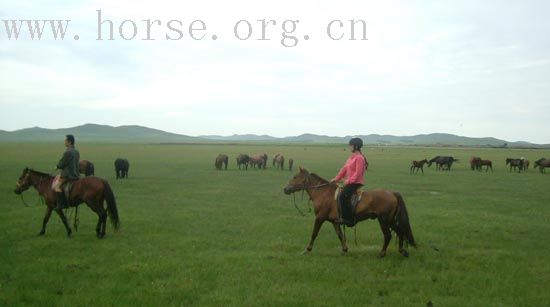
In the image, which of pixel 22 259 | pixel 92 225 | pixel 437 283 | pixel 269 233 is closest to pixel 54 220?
pixel 92 225

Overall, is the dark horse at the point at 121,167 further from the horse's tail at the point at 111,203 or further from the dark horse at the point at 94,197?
the horse's tail at the point at 111,203

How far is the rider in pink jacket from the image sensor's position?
921cm

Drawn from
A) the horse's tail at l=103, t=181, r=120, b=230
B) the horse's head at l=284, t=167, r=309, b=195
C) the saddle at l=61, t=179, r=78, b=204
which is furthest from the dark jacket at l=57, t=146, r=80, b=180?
the horse's head at l=284, t=167, r=309, b=195

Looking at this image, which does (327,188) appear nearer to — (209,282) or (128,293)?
(209,282)

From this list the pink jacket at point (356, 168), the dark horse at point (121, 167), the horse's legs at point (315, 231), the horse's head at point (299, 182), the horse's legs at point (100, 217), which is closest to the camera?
the pink jacket at point (356, 168)

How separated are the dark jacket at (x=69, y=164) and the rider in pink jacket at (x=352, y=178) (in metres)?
6.18

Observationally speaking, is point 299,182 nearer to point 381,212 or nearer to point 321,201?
point 321,201

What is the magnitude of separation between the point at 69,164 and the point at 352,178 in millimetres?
6533

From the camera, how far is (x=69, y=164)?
11.0 m

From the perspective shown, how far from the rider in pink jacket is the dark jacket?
20.3 feet

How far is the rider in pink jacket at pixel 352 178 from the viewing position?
9211 mm

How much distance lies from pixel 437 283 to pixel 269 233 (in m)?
5.02

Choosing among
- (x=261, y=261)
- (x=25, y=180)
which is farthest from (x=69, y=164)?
(x=261, y=261)

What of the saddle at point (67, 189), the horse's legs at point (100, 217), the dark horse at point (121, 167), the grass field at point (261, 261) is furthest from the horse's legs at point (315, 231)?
the dark horse at point (121, 167)
